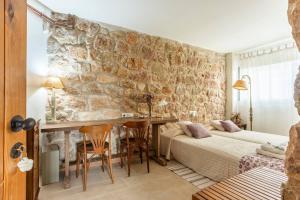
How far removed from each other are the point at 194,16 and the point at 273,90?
2.86 m

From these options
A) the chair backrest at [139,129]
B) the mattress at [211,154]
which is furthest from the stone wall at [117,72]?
the mattress at [211,154]

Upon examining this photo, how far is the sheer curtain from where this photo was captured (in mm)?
3965

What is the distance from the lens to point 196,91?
4582 mm

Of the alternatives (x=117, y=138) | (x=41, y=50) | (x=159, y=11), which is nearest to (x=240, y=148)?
(x=117, y=138)

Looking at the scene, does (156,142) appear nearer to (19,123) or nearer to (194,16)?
(194,16)

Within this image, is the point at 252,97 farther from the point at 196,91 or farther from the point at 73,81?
the point at 73,81

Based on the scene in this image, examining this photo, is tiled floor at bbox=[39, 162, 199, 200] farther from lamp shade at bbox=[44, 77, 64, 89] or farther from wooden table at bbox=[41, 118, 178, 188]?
lamp shade at bbox=[44, 77, 64, 89]

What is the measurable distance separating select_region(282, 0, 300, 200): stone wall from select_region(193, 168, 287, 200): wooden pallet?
58cm

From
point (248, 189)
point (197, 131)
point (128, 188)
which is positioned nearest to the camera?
point (248, 189)

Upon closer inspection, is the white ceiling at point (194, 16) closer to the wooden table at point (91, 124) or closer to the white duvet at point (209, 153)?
the wooden table at point (91, 124)

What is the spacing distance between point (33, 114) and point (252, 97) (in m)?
4.97

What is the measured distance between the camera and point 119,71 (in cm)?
342

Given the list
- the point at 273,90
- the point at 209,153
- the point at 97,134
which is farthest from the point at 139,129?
the point at 273,90

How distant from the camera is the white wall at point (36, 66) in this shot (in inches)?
91.1
